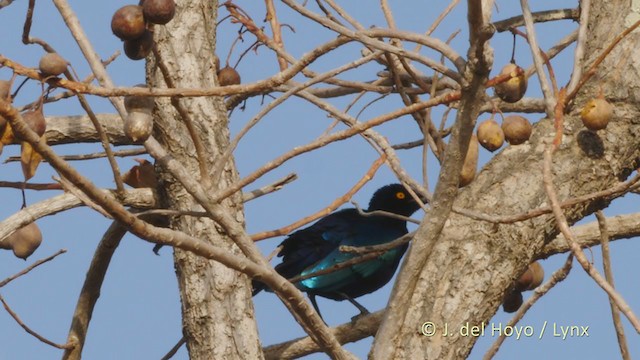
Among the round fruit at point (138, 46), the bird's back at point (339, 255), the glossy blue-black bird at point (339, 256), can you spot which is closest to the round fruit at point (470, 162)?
the round fruit at point (138, 46)

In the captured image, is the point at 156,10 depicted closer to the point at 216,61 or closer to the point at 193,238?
the point at 193,238

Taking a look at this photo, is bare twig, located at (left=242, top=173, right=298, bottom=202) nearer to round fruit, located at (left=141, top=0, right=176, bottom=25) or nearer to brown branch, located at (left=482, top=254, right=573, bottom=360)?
brown branch, located at (left=482, top=254, right=573, bottom=360)

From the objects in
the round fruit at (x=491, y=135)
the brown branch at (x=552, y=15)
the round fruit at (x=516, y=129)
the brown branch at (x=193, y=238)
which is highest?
the brown branch at (x=552, y=15)

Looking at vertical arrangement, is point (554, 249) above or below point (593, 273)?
above

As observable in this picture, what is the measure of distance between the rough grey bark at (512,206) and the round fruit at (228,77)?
1045mm

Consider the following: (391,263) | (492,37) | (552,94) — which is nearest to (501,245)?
(552,94)

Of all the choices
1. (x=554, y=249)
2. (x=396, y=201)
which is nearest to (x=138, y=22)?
(x=554, y=249)

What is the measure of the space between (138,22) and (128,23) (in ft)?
0.08

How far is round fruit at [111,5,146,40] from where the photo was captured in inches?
105

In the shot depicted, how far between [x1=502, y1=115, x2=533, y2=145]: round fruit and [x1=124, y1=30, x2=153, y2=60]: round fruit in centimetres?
117

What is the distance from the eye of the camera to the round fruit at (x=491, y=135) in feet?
10.6

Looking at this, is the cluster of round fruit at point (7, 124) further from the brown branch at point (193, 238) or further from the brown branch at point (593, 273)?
the brown branch at point (593, 273)

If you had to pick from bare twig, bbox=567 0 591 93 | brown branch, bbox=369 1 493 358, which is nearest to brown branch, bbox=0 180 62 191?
brown branch, bbox=369 1 493 358

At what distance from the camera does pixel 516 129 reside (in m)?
3.36
